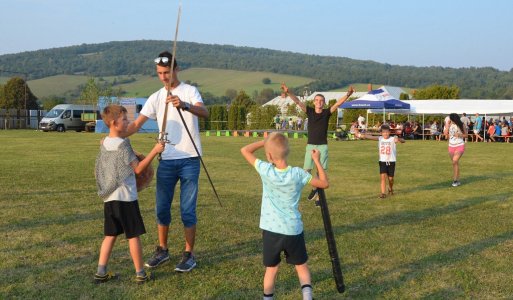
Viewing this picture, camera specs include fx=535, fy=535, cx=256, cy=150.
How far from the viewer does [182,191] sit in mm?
5812

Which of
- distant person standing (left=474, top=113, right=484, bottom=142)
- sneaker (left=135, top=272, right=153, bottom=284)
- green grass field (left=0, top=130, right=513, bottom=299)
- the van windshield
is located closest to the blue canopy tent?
distant person standing (left=474, top=113, right=484, bottom=142)

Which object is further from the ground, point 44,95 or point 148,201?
point 44,95

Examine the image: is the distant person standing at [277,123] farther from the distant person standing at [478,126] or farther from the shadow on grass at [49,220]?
the shadow on grass at [49,220]

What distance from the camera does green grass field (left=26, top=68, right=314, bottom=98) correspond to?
379ft

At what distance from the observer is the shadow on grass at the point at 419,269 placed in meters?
5.17

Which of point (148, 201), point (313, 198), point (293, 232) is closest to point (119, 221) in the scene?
point (293, 232)

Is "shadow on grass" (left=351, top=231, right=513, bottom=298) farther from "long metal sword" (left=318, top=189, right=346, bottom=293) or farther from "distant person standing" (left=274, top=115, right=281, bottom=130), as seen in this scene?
"distant person standing" (left=274, top=115, right=281, bottom=130)

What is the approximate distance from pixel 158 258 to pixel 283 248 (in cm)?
198

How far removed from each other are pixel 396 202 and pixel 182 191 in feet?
19.4

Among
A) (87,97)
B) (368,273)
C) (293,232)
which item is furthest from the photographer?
(87,97)

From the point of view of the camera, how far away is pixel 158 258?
5.91 metres

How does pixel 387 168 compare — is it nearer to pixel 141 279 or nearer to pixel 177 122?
pixel 177 122

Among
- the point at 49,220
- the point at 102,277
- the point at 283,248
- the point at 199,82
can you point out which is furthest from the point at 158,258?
the point at 199,82

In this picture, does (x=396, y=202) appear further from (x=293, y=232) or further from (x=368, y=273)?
(x=293, y=232)
